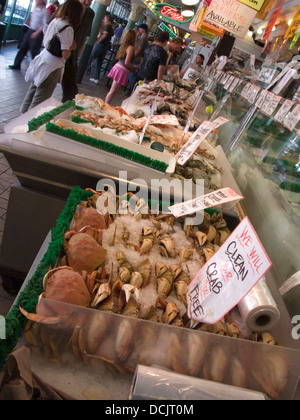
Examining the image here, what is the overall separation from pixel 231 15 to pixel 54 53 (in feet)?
8.25

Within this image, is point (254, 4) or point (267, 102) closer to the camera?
point (267, 102)

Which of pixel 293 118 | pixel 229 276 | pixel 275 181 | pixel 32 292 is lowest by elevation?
Answer: pixel 32 292

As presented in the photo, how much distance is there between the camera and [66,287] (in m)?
1.13

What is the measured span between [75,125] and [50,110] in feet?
1.32

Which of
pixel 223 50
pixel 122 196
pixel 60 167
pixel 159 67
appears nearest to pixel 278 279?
pixel 122 196

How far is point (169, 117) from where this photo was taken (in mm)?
3084

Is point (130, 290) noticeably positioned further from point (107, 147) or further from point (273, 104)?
point (273, 104)

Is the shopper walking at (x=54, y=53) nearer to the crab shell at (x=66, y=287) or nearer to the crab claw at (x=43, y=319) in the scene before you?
the crab shell at (x=66, y=287)

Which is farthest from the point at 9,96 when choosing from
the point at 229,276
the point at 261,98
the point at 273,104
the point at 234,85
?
the point at 229,276

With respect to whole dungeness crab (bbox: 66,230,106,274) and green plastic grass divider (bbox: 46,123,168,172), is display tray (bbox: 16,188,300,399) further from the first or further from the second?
green plastic grass divider (bbox: 46,123,168,172)

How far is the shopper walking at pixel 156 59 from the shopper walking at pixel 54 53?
8.60 ft

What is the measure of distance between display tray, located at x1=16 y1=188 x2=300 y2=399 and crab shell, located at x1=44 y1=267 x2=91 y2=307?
13cm

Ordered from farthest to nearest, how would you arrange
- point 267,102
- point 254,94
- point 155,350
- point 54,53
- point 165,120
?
point 54,53 < point 254,94 < point 165,120 < point 267,102 < point 155,350
